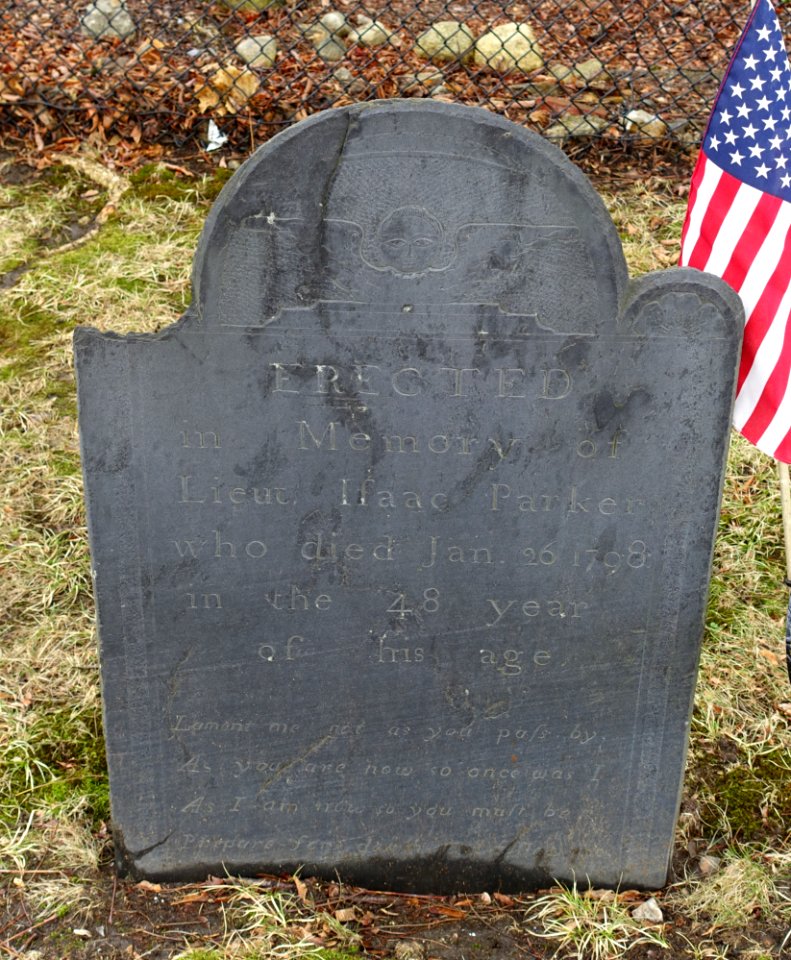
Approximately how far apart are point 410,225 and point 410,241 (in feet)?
0.11

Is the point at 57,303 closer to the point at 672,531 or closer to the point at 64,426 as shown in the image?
the point at 64,426

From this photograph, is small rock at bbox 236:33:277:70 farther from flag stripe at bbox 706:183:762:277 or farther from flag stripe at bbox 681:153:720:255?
flag stripe at bbox 706:183:762:277

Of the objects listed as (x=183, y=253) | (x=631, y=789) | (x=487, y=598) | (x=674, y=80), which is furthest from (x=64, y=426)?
(x=674, y=80)

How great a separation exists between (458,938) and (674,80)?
17.6ft

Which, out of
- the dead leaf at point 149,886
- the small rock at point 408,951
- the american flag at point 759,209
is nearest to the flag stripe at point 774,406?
the american flag at point 759,209

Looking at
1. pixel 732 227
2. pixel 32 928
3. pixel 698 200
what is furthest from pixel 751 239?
pixel 32 928

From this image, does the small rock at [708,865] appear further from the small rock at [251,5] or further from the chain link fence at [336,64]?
the small rock at [251,5]

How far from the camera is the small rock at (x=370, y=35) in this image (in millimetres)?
6871

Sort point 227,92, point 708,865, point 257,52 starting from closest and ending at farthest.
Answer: point 708,865, point 227,92, point 257,52

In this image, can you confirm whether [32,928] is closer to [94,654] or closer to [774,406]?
[94,654]

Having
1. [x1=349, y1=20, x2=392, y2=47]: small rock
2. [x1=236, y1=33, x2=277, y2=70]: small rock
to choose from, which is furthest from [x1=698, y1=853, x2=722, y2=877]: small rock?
[x1=349, y1=20, x2=392, y2=47]: small rock

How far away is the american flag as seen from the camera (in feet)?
9.18

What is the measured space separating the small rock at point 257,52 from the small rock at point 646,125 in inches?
80.3

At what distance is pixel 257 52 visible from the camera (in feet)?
22.0
